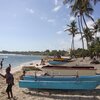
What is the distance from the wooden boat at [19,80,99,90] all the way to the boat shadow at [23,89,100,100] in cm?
34

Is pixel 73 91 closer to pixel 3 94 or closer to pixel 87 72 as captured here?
pixel 3 94

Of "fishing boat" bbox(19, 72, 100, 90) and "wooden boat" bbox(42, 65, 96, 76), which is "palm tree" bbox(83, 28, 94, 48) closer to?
"wooden boat" bbox(42, 65, 96, 76)

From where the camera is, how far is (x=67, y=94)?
13.6 metres

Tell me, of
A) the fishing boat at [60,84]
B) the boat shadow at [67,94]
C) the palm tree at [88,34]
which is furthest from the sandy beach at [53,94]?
the palm tree at [88,34]

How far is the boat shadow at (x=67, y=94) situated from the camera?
1283 cm

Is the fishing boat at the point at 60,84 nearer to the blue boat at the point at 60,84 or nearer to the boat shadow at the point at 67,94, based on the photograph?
the blue boat at the point at 60,84

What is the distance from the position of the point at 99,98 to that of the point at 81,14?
111 feet

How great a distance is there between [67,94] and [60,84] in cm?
67

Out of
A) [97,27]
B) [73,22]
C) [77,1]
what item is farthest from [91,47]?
[77,1]

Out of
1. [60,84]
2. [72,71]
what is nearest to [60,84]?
[60,84]

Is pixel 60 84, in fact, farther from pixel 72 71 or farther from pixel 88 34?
pixel 88 34

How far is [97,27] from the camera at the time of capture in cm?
6222

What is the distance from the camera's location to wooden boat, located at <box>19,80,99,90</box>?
13.6 meters

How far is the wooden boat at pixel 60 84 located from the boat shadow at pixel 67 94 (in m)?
0.34
